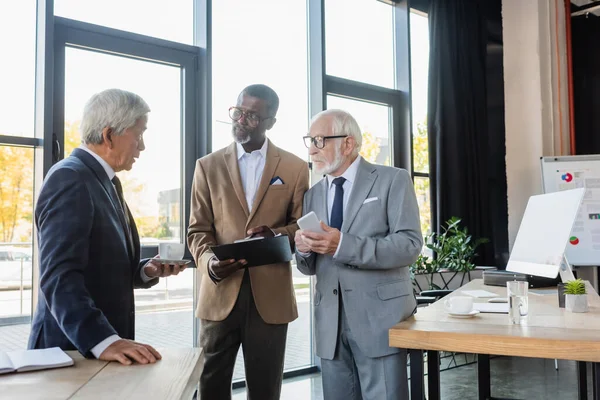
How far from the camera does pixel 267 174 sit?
2.33 m

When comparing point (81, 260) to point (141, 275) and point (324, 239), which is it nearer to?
point (141, 275)

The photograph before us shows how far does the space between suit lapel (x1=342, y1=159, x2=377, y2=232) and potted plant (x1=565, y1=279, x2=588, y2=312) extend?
85 cm

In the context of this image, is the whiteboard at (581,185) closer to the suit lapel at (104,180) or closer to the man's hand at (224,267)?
the man's hand at (224,267)

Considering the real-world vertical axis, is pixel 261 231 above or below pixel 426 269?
above

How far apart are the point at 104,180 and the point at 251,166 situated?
2.94ft

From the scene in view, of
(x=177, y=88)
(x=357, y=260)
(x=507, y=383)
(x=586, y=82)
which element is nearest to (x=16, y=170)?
(x=177, y=88)

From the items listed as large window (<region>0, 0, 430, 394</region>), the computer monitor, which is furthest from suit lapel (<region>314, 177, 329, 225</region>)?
large window (<region>0, 0, 430, 394</region>)

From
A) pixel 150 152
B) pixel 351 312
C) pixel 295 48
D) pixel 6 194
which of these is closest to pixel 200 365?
pixel 351 312

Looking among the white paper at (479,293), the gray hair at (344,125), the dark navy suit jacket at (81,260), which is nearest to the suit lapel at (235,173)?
the gray hair at (344,125)

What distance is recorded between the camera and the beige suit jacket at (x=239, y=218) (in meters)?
2.19

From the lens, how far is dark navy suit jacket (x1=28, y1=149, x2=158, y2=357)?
4.35ft

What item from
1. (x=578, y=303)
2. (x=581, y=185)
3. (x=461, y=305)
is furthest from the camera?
(x=581, y=185)

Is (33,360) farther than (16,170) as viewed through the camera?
No

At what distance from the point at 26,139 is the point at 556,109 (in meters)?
5.05
